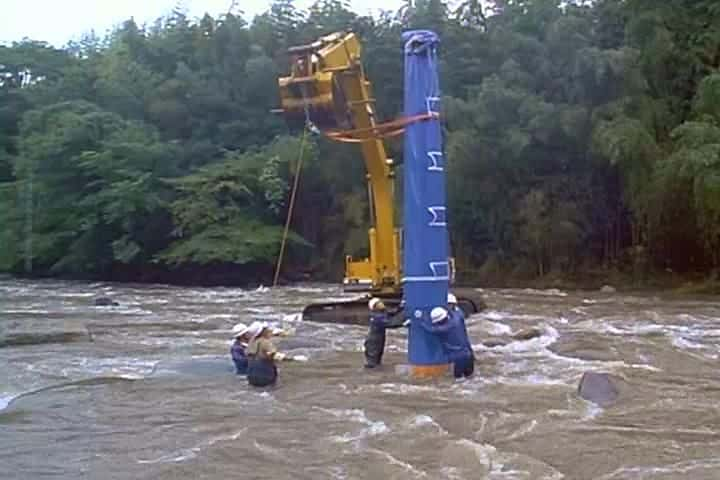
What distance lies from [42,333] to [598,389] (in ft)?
28.0

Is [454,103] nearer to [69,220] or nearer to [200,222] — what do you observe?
[200,222]

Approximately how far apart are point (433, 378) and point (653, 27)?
18.6 metres

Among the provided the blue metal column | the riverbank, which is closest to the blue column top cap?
the blue metal column

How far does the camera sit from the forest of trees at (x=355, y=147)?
2689 centimetres

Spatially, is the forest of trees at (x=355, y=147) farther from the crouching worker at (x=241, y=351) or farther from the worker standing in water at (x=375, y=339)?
the crouching worker at (x=241, y=351)

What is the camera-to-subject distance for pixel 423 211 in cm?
1070

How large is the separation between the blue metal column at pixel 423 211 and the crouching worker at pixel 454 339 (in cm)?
8

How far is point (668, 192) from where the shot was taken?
2545cm

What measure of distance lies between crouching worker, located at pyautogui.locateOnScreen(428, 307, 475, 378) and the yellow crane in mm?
2815

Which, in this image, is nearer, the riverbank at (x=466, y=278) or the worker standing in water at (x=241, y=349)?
the worker standing in water at (x=241, y=349)

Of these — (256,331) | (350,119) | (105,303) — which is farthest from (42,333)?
(105,303)

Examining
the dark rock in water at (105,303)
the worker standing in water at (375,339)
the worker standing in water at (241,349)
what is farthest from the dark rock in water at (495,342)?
the dark rock in water at (105,303)

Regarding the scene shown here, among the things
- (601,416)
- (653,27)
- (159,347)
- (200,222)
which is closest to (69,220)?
(200,222)

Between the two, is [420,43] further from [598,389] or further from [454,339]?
[598,389]
